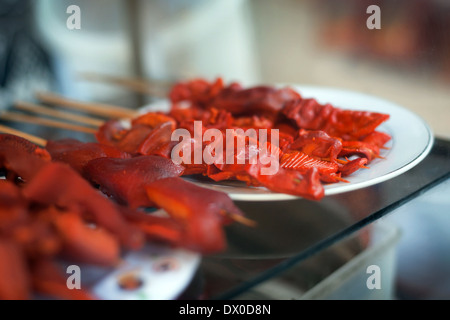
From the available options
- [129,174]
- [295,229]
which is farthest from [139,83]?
[295,229]

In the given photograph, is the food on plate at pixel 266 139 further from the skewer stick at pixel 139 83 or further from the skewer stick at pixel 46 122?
the skewer stick at pixel 139 83

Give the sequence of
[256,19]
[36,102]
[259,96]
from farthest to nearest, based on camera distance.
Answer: [256,19]
[36,102]
[259,96]

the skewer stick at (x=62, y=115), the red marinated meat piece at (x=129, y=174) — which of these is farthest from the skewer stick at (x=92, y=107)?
the red marinated meat piece at (x=129, y=174)

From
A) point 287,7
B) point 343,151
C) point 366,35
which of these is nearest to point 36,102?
point 343,151

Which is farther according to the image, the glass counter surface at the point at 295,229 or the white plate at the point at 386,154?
the white plate at the point at 386,154

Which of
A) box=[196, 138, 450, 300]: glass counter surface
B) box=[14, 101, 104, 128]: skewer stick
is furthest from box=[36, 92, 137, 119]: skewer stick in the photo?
box=[196, 138, 450, 300]: glass counter surface

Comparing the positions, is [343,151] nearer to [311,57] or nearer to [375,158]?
[375,158]

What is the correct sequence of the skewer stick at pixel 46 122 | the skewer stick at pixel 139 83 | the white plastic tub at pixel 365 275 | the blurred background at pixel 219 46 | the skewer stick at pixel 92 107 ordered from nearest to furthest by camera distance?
1. the white plastic tub at pixel 365 275
2. the skewer stick at pixel 46 122
3. the skewer stick at pixel 92 107
4. the skewer stick at pixel 139 83
5. the blurred background at pixel 219 46
